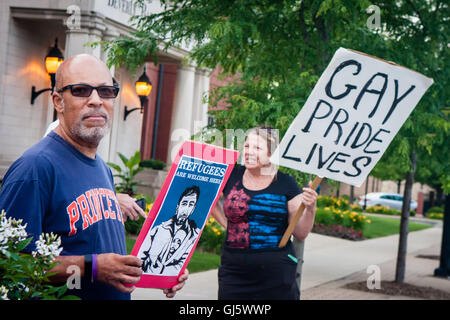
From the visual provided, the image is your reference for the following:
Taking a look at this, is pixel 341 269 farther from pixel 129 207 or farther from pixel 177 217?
pixel 177 217

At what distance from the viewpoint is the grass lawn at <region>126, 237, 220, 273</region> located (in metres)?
10.8

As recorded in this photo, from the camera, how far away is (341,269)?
13.5 meters

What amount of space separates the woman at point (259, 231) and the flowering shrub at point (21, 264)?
2486 millimetres

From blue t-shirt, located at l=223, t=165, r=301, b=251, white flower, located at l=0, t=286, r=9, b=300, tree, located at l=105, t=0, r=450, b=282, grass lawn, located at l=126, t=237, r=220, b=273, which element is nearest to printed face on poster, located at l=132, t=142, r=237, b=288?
white flower, located at l=0, t=286, r=9, b=300

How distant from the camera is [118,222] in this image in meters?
2.80

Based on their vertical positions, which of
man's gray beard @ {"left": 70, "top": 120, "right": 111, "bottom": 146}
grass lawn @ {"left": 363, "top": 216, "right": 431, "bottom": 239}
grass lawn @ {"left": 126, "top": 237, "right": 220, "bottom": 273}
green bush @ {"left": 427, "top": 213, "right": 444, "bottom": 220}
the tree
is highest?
the tree

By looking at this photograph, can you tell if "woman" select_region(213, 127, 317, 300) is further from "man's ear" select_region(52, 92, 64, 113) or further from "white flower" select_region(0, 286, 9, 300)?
"white flower" select_region(0, 286, 9, 300)

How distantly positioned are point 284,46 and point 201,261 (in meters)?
5.02

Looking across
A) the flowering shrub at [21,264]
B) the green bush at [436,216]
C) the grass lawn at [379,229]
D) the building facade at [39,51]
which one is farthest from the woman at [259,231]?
the green bush at [436,216]

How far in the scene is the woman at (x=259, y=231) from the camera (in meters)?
4.55

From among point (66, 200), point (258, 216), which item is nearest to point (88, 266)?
point (66, 200)

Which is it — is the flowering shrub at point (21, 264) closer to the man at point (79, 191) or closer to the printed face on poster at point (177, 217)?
the man at point (79, 191)

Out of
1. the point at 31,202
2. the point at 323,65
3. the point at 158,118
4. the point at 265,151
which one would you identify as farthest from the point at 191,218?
the point at 158,118

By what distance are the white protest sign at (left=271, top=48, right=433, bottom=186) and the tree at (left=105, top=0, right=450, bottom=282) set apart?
2.59 metres
